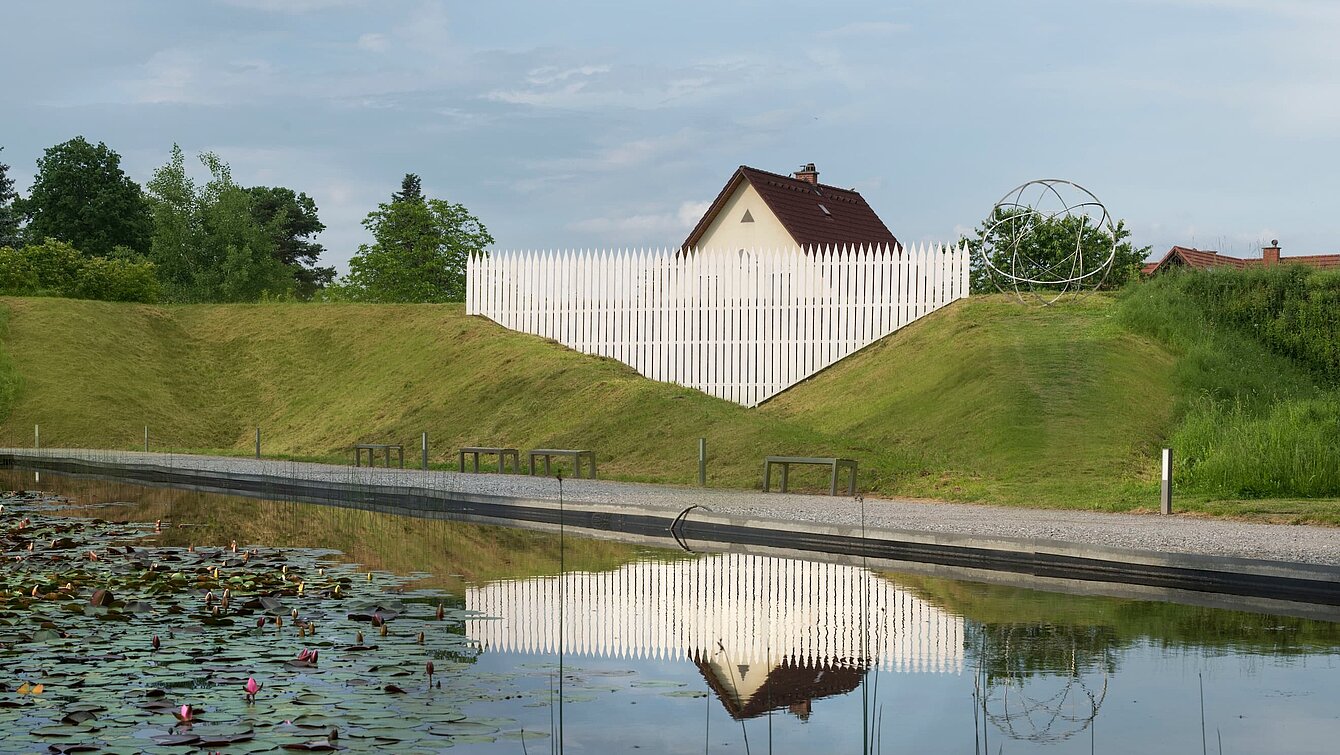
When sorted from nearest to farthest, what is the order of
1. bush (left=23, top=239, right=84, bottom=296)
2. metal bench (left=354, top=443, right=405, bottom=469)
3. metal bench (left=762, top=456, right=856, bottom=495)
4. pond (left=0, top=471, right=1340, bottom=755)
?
1. pond (left=0, top=471, right=1340, bottom=755)
2. metal bench (left=762, top=456, right=856, bottom=495)
3. metal bench (left=354, top=443, right=405, bottom=469)
4. bush (left=23, top=239, right=84, bottom=296)

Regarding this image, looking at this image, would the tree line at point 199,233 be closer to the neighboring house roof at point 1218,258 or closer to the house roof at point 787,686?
the neighboring house roof at point 1218,258

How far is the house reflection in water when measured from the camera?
25.5 ft

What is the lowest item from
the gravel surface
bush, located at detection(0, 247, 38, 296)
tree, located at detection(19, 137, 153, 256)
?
the gravel surface

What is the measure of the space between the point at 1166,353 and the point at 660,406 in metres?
9.89

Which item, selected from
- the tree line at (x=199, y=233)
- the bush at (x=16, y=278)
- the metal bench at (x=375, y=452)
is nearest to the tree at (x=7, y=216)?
the tree line at (x=199, y=233)

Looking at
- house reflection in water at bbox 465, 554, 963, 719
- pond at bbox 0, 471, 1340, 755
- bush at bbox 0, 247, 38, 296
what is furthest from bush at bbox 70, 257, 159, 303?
house reflection in water at bbox 465, 554, 963, 719

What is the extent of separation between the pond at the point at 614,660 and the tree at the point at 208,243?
5268cm

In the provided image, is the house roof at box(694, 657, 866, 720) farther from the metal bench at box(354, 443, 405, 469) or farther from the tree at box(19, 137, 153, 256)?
the tree at box(19, 137, 153, 256)

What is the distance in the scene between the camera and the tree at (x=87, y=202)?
2766 inches

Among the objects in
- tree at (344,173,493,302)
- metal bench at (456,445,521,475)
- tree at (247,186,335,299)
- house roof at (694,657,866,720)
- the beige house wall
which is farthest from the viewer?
tree at (247,186,335,299)

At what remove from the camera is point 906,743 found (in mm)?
6238

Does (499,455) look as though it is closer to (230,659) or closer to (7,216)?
(230,659)

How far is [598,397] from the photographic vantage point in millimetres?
27953

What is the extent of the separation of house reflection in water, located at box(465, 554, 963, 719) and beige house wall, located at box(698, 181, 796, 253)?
31804 mm
